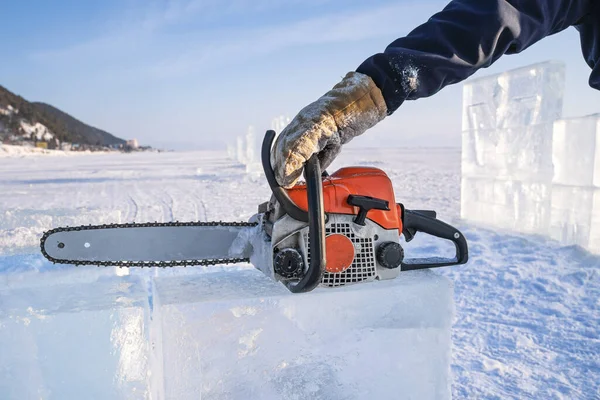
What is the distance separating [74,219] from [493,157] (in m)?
5.00

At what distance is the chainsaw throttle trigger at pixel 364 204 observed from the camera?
1698 mm

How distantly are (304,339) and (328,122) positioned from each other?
2.66 ft

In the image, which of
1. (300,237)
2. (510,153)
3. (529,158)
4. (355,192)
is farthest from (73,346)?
(510,153)

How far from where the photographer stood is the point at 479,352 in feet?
9.04

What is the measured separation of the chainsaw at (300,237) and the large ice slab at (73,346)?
0.23 meters

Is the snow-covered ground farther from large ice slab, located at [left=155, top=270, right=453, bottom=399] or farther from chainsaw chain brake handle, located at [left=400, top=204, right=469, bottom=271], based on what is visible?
chainsaw chain brake handle, located at [left=400, top=204, right=469, bottom=271]

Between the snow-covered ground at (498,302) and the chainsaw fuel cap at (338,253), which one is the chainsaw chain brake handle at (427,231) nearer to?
the chainsaw fuel cap at (338,253)

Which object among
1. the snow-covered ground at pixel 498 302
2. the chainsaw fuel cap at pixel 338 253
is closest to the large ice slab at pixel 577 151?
the snow-covered ground at pixel 498 302

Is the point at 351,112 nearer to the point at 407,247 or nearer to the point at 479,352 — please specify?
the point at 479,352

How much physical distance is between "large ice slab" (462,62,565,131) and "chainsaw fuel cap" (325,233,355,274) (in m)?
4.70


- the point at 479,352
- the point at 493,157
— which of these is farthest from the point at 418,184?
the point at 479,352

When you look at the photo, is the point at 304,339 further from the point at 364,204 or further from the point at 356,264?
the point at 364,204

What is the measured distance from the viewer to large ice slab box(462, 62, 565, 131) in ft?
17.8

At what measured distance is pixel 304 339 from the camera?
179 centimetres
